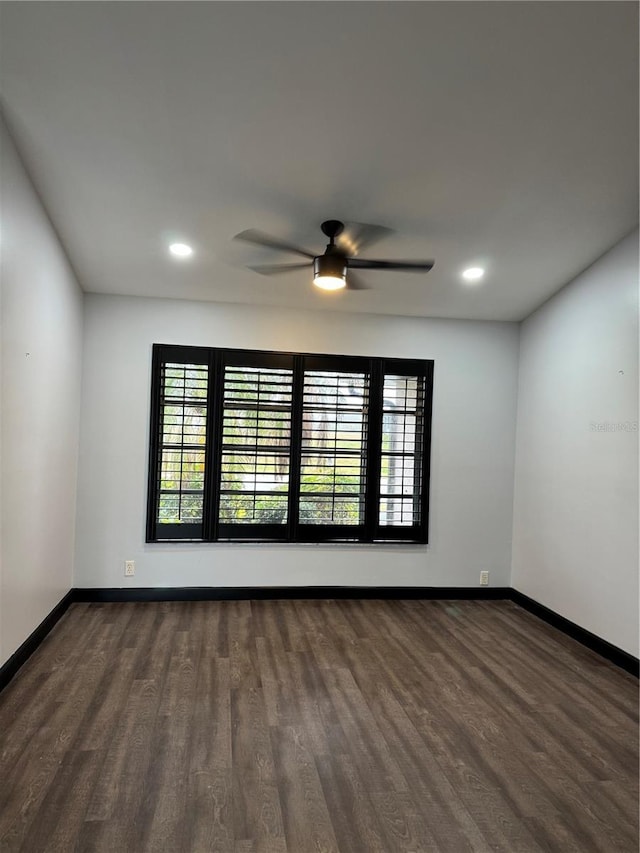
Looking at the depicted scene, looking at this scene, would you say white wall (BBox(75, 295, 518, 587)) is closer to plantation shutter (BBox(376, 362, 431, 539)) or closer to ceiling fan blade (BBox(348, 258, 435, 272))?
plantation shutter (BBox(376, 362, 431, 539))

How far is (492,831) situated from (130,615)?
310cm

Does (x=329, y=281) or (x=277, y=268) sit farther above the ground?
(x=277, y=268)

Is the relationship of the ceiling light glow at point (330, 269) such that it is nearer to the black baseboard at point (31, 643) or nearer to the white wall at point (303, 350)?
the white wall at point (303, 350)

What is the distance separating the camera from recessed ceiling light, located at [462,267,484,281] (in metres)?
4.05

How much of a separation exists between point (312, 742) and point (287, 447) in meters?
2.63

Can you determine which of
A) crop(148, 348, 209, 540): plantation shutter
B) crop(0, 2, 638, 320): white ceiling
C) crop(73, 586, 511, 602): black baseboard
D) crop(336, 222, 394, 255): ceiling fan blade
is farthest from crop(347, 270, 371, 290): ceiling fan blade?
crop(73, 586, 511, 602): black baseboard

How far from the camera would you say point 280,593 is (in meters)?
4.73

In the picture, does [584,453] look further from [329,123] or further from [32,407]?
[32,407]

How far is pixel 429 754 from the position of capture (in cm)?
244

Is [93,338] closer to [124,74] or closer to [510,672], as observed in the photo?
[124,74]

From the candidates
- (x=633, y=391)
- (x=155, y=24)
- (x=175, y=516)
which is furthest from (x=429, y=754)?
(x=155, y=24)

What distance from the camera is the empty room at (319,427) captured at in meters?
2.10

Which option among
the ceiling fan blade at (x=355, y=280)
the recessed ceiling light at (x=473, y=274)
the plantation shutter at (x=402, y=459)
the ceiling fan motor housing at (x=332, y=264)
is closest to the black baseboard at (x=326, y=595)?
the plantation shutter at (x=402, y=459)

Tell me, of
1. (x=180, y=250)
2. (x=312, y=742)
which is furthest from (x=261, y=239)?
(x=312, y=742)
